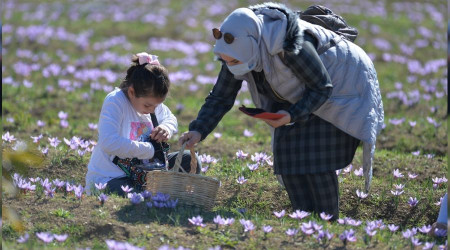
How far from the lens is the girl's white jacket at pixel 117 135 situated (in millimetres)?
5383

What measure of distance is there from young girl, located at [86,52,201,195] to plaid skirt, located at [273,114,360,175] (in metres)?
0.91

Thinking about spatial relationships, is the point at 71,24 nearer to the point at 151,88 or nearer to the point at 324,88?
the point at 151,88

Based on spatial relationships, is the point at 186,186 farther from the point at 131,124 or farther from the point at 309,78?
the point at 309,78

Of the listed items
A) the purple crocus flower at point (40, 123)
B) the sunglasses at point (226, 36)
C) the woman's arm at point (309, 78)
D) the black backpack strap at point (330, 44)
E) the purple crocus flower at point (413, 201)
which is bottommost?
the purple crocus flower at point (40, 123)

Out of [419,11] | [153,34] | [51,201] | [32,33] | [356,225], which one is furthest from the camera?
[419,11]

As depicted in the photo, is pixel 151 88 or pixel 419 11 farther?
pixel 419 11

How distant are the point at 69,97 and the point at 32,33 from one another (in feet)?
14.7

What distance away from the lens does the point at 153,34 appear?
15.1 m

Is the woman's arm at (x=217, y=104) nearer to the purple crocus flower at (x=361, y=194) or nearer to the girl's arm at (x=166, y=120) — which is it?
the girl's arm at (x=166, y=120)

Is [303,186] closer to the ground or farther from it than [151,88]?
closer to the ground

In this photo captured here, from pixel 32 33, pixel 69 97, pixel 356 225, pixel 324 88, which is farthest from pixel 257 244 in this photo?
pixel 32 33

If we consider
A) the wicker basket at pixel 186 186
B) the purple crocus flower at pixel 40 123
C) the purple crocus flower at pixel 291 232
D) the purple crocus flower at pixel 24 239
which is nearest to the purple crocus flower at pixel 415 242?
the purple crocus flower at pixel 291 232

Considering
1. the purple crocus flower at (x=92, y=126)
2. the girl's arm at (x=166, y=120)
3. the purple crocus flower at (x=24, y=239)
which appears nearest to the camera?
the purple crocus flower at (x=24, y=239)

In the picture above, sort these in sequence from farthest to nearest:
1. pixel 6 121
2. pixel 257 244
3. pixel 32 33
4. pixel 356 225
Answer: pixel 32 33 < pixel 6 121 < pixel 356 225 < pixel 257 244
